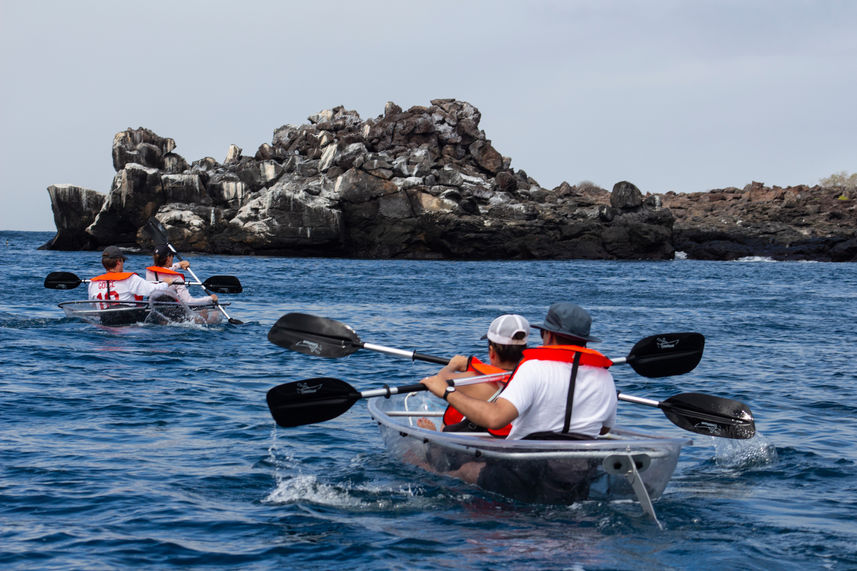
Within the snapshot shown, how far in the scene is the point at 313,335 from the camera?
8125mm

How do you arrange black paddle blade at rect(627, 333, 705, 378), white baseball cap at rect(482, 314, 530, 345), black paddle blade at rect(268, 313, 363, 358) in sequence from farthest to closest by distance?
black paddle blade at rect(268, 313, 363, 358) < black paddle blade at rect(627, 333, 705, 378) < white baseball cap at rect(482, 314, 530, 345)

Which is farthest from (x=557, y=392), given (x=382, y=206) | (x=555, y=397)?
(x=382, y=206)

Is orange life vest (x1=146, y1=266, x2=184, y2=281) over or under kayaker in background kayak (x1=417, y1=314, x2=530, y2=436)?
over

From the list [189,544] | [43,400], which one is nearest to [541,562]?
[189,544]

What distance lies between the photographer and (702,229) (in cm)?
7125

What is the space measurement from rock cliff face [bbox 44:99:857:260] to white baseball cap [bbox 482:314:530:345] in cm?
5216

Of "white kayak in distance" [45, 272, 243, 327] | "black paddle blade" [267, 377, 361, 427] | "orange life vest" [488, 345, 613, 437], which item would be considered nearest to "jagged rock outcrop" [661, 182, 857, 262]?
"white kayak in distance" [45, 272, 243, 327]

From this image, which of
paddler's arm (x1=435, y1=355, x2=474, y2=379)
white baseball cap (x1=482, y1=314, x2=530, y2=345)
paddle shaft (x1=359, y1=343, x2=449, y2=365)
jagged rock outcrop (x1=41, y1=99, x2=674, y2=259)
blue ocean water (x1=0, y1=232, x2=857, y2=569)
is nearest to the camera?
blue ocean water (x1=0, y1=232, x2=857, y2=569)

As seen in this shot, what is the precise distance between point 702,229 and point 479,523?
6990 cm

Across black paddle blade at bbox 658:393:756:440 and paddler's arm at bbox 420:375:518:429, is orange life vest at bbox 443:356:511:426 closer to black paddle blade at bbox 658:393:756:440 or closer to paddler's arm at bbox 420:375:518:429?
paddler's arm at bbox 420:375:518:429

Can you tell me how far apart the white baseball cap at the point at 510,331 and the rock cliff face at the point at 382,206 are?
5216 cm

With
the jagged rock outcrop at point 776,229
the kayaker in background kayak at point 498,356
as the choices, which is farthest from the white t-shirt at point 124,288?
the jagged rock outcrop at point 776,229

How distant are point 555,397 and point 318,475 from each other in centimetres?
236

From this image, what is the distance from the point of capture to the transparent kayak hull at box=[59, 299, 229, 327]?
48.0 ft
